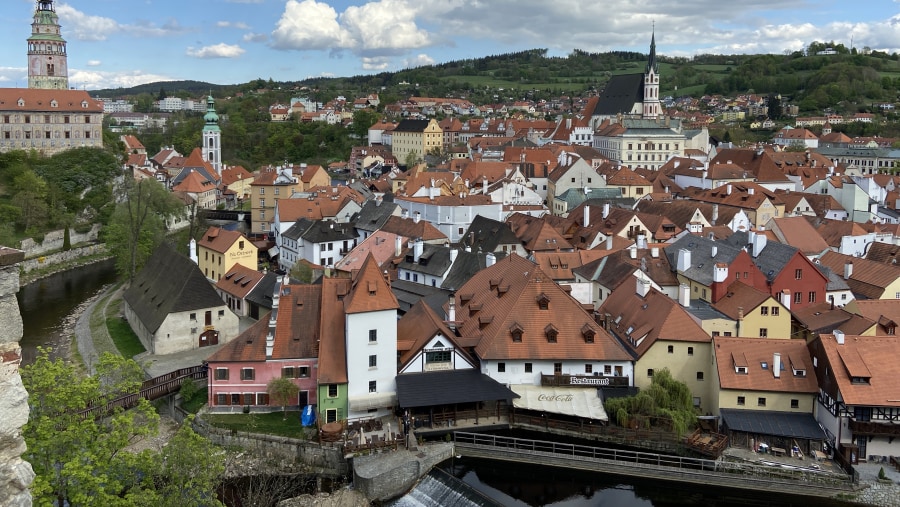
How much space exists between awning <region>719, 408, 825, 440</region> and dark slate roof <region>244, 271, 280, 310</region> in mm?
23912

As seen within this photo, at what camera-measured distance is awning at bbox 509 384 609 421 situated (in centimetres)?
2881

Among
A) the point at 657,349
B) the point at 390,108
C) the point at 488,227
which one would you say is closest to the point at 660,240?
the point at 488,227

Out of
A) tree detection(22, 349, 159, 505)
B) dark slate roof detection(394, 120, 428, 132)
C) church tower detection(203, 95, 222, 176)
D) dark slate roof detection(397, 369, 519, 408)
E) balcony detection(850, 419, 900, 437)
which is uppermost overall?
dark slate roof detection(394, 120, 428, 132)

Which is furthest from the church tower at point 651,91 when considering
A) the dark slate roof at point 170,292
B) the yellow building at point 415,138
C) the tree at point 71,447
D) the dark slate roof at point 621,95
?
the tree at point 71,447

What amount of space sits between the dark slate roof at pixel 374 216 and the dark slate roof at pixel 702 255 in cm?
2264

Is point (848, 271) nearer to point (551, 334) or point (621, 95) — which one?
point (551, 334)

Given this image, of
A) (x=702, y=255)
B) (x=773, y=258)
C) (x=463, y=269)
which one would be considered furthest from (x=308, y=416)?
(x=773, y=258)

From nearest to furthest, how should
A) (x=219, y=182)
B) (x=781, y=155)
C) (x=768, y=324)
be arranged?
(x=768, y=324) → (x=781, y=155) → (x=219, y=182)

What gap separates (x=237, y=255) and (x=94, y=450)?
3431cm

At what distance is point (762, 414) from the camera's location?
92.5 feet

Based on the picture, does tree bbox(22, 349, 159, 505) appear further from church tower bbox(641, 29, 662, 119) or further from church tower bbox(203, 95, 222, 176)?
church tower bbox(641, 29, 662, 119)

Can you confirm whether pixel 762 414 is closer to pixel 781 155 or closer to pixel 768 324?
pixel 768 324

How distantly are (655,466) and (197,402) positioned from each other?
18.2 m

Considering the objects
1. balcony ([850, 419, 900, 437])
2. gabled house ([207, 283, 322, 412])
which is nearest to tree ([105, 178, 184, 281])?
gabled house ([207, 283, 322, 412])
